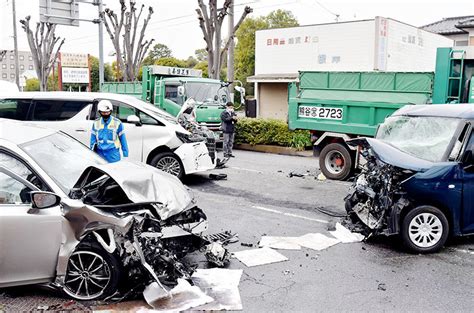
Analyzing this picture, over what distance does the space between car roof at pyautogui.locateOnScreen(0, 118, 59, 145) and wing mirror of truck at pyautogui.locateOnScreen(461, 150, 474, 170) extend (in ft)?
16.0

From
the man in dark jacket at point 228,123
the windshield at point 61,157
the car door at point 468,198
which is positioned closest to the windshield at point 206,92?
the man in dark jacket at point 228,123

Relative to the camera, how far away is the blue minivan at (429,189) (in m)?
5.64

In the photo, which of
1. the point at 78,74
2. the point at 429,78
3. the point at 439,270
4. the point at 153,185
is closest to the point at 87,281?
the point at 153,185

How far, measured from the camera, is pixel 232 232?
21.2ft

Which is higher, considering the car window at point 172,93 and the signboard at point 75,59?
the signboard at point 75,59

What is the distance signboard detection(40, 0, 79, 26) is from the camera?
66.5 ft

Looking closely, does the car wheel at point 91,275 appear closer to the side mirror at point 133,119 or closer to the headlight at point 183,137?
the side mirror at point 133,119

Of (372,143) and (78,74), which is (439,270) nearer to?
(372,143)

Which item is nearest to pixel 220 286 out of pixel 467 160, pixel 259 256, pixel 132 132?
pixel 259 256

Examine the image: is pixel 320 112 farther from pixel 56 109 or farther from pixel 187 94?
pixel 187 94

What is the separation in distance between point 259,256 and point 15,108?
6.23 metres

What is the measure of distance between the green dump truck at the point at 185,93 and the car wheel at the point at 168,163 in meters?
5.38

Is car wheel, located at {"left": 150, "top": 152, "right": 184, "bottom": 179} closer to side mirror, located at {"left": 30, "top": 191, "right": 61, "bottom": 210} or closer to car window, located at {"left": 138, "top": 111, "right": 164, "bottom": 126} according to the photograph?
car window, located at {"left": 138, "top": 111, "right": 164, "bottom": 126}

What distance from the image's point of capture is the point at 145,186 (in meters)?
4.59
